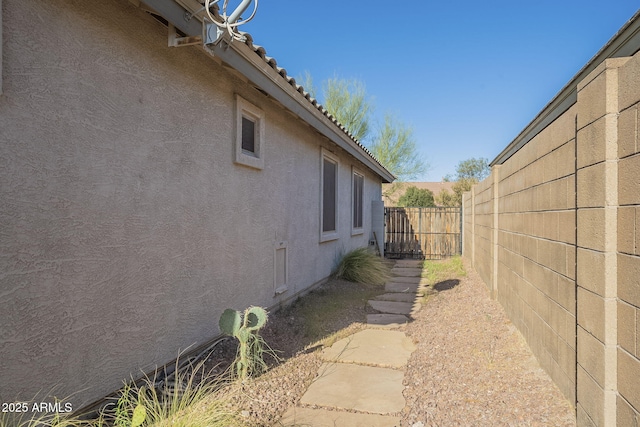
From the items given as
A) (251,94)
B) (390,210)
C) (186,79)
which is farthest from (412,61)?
(186,79)

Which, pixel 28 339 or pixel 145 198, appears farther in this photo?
pixel 145 198

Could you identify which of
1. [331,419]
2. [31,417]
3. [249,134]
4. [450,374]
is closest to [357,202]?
[249,134]

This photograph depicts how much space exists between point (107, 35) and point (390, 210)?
1473 centimetres

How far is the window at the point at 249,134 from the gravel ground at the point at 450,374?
84.7 inches

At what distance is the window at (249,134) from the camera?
4820 millimetres

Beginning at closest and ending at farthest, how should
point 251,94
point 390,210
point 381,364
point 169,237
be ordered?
point 169,237, point 381,364, point 251,94, point 390,210

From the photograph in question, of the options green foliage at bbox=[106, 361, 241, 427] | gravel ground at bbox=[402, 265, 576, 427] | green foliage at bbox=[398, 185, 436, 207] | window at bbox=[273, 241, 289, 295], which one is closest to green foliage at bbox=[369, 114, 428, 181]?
green foliage at bbox=[398, 185, 436, 207]

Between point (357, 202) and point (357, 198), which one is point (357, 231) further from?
point (357, 198)

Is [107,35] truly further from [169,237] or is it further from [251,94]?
[251,94]

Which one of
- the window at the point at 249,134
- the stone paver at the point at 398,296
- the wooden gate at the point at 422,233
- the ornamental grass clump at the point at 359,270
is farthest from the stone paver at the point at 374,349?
the wooden gate at the point at 422,233

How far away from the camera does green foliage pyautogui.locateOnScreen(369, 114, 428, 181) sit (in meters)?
24.3

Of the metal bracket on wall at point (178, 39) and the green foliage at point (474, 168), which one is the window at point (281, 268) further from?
the green foliage at point (474, 168)

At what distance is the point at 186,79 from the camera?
3846 millimetres

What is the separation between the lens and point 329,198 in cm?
909
